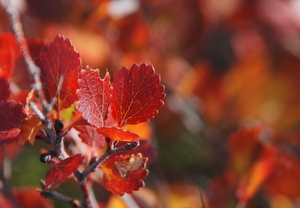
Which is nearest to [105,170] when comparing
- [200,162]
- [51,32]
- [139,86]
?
[139,86]

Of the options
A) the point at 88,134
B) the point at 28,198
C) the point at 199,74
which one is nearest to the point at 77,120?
the point at 88,134

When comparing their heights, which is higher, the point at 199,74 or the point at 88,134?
the point at 88,134

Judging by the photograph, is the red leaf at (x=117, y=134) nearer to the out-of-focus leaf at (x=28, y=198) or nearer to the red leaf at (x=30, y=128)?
the red leaf at (x=30, y=128)

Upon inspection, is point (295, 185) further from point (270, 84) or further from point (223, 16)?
point (223, 16)

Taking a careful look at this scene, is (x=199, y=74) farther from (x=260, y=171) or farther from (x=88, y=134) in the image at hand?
(x=88, y=134)

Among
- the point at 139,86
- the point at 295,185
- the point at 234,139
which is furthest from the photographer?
the point at 295,185

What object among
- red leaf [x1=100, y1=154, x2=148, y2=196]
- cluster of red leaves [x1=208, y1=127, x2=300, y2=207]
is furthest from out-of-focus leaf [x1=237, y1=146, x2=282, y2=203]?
red leaf [x1=100, y1=154, x2=148, y2=196]

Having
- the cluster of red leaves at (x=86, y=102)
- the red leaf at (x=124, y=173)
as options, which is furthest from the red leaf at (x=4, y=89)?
the red leaf at (x=124, y=173)
